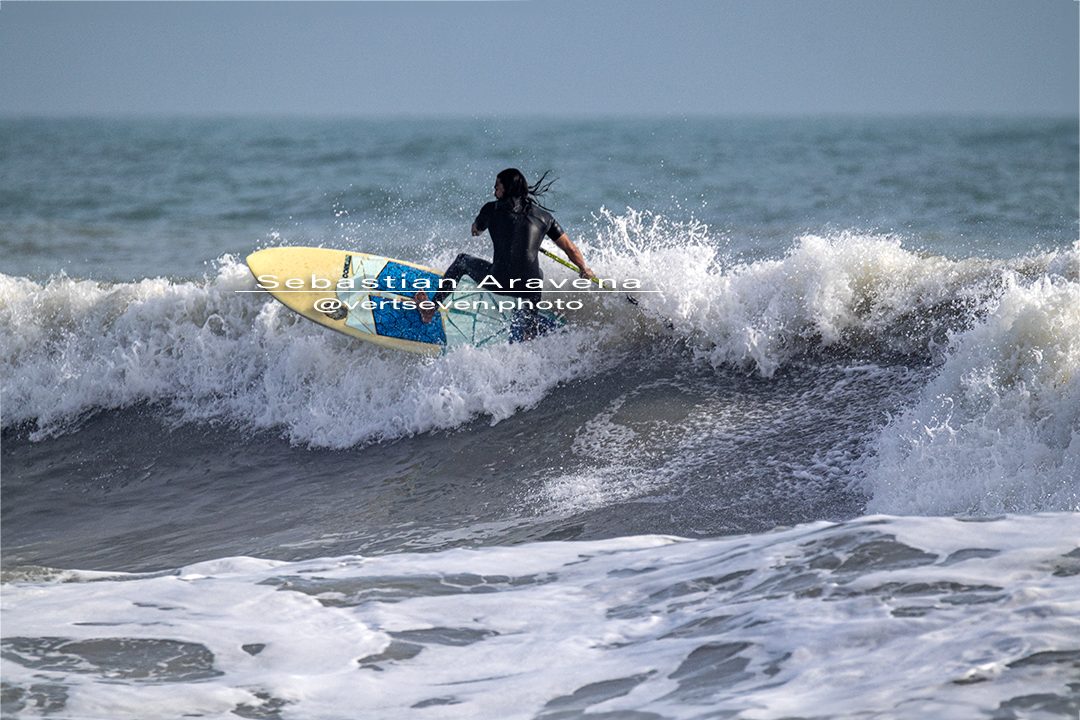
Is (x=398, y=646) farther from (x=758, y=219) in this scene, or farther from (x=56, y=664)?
(x=758, y=219)

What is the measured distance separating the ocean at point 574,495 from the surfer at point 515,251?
0.93 ft

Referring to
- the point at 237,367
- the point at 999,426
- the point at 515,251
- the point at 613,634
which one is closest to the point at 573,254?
the point at 515,251

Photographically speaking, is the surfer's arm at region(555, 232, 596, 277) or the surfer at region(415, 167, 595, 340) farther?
the surfer's arm at region(555, 232, 596, 277)

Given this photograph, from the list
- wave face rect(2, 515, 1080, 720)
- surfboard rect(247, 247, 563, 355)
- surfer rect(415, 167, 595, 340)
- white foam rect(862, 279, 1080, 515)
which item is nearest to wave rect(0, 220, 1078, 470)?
surfboard rect(247, 247, 563, 355)

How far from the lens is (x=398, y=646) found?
4039 mm

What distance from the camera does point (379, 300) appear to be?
26.5 ft

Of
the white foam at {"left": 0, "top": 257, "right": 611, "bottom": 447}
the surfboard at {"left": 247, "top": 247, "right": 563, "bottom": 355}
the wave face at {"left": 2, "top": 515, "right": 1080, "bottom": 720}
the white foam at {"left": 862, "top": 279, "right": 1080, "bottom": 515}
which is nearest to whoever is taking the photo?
the wave face at {"left": 2, "top": 515, "right": 1080, "bottom": 720}

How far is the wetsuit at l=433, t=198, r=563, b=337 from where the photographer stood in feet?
25.0

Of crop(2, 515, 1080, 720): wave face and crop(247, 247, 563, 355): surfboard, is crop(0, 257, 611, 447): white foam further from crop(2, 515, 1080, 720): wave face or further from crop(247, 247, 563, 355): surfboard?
crop(2, 515, 1080, 720): wave face

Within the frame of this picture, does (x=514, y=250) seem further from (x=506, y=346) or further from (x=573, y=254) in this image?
(x=506, y=346)

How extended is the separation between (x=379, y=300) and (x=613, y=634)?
178 inches

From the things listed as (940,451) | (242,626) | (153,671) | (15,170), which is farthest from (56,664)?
(15,170)

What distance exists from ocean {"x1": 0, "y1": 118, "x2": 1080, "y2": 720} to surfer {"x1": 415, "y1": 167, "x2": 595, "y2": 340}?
0.28m

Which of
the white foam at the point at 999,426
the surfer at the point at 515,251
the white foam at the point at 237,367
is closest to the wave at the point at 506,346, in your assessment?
the white foam at the point at 237,367
